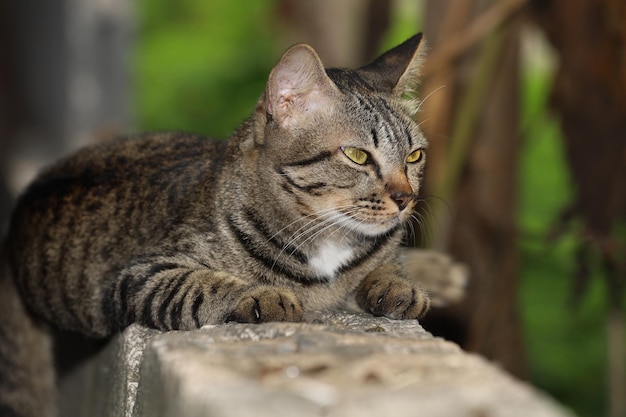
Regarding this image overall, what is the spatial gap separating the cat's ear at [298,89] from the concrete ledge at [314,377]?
3.35 ft

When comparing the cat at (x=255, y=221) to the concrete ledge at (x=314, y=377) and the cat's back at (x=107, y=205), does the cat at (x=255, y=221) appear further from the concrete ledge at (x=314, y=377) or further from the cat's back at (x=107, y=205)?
the concrete ledge at (x=314, y=377)

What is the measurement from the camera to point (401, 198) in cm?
359

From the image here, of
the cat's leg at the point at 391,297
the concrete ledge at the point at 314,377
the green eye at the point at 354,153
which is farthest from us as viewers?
the green eye at the point at 354,153

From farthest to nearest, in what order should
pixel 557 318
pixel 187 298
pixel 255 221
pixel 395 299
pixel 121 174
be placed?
pixel 557 318, pixel 121 174, pixel 255 221, pixel 395 299, pixel 187 298

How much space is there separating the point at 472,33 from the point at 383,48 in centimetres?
275

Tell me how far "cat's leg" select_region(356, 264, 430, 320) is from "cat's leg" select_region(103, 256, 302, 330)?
41cm

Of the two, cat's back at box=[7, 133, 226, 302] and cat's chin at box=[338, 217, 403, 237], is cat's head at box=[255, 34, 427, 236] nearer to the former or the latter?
cat's chin at box=[338, 217, 403, 237]

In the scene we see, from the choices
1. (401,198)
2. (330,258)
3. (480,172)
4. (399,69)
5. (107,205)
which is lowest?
(480,172)

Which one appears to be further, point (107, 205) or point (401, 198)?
point (107, 205)

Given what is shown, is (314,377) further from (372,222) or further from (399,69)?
(399,69)

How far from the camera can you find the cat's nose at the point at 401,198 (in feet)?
11.8

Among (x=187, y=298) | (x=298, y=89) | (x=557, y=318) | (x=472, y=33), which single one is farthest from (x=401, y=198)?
(x=557, y=318)

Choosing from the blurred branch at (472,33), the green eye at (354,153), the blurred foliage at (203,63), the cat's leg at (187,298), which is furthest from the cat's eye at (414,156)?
the blurred foliage at (203,63)

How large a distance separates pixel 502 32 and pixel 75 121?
4.66 metres
